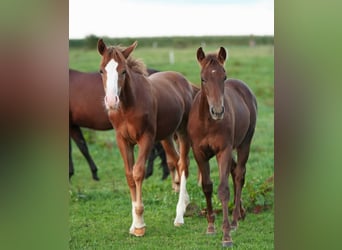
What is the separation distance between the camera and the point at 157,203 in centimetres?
516

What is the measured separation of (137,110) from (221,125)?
2.10 ft

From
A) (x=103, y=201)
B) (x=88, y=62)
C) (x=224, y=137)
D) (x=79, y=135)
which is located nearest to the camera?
(x=224, y=137)

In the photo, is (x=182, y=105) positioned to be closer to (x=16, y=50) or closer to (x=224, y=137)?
(x=224, y=137)

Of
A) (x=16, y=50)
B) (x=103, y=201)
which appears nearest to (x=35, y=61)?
(x=16, y=50)

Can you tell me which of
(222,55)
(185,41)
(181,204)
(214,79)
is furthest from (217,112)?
(185,41)

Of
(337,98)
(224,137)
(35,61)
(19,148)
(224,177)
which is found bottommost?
(224,177)

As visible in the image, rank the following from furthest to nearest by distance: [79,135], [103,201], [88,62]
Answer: [88,62], [79,135], [103,201]

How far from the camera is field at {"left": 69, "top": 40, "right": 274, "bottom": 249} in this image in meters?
3.64

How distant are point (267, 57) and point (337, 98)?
972cm

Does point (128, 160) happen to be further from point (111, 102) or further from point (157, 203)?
point (157, 203)

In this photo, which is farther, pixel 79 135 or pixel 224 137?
pixel 79 135

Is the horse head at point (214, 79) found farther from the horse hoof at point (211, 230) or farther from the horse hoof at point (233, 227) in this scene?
the horse hoof at point (233, 227)

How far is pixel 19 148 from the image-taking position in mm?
1629

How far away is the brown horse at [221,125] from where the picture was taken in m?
3.48
